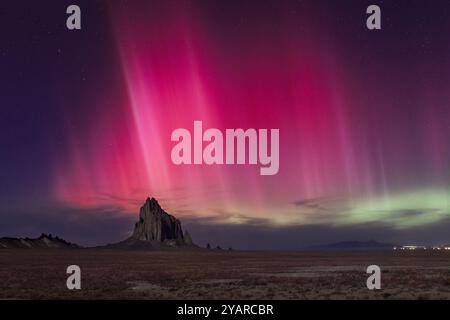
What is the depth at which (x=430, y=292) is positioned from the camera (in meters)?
35.9
